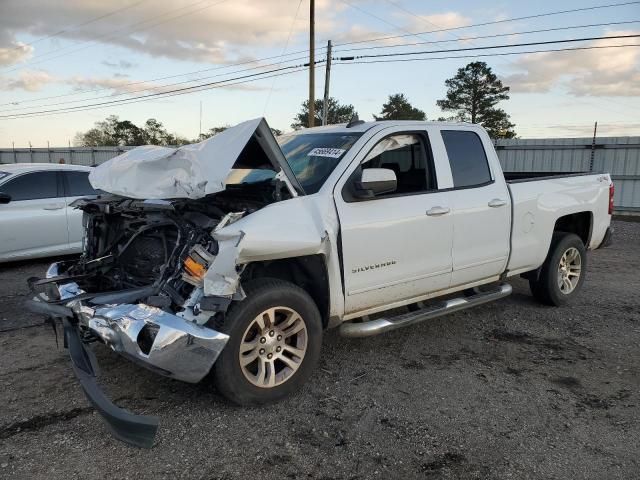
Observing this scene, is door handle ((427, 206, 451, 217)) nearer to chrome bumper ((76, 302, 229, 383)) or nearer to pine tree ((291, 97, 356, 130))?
chrome bumper ((76, 302, 229, 383))

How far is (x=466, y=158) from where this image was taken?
504 cm

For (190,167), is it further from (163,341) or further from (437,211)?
(437,211)

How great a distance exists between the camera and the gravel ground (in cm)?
299

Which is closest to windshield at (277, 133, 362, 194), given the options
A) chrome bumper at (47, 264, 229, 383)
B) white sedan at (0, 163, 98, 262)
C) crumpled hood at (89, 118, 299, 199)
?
crumpled hood at (89, 118, 299, 199)

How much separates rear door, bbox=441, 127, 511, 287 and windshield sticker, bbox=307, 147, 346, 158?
1.15 metres

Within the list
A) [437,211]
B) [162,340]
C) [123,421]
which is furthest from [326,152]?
[123,421]

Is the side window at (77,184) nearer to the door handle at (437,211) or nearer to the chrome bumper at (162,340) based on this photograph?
the chrome bumper at (162,340)

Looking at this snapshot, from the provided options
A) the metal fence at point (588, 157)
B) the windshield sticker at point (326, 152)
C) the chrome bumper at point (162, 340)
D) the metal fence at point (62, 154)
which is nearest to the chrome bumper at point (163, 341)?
the chrome bumper at point (162, 340)

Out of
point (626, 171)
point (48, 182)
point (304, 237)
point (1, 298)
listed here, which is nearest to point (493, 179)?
point (304, 237)

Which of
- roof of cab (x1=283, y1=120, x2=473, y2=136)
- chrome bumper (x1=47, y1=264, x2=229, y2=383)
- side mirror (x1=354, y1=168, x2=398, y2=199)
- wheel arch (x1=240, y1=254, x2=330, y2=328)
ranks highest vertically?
roof of cab (x1=283, y1=120, x2=473, y2=136)

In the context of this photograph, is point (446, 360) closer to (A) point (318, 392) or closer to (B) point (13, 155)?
(A) point (318, 392)

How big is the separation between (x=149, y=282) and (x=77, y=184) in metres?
5.05

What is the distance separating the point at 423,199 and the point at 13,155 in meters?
38.7

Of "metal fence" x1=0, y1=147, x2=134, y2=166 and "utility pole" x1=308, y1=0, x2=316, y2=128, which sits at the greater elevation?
"utility pole" x1=308, y1=0, x2=316, y2=128
